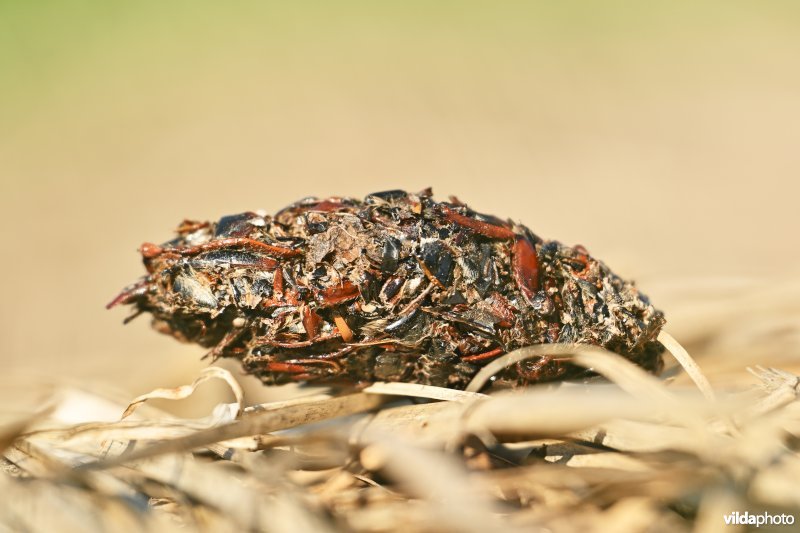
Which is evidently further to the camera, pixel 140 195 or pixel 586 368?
pixel 140 195

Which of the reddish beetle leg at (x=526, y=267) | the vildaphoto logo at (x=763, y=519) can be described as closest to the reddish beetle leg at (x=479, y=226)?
the reddish beetle leg at (x=526, y=267)

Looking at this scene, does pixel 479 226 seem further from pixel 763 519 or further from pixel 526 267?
pixel 763 519

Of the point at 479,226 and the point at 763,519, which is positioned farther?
the point at 479,226

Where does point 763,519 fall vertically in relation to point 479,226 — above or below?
below

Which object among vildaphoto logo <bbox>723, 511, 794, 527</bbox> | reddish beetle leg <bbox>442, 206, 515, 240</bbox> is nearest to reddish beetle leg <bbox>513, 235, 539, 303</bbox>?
reddish beetle leg <bbox>442, 206, 515, 240</bbox>

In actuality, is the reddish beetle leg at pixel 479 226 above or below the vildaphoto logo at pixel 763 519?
above

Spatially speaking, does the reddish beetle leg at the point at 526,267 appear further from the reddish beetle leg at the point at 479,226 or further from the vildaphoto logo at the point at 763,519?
the vildaphoto logo at the point at 763,519

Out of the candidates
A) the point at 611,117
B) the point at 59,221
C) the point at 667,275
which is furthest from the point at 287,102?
the point at 667,275

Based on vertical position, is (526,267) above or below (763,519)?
above

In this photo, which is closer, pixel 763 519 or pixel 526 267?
pixel 763 519

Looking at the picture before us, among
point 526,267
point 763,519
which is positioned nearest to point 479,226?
point 526,267

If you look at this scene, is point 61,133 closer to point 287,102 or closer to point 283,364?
point 287,102
